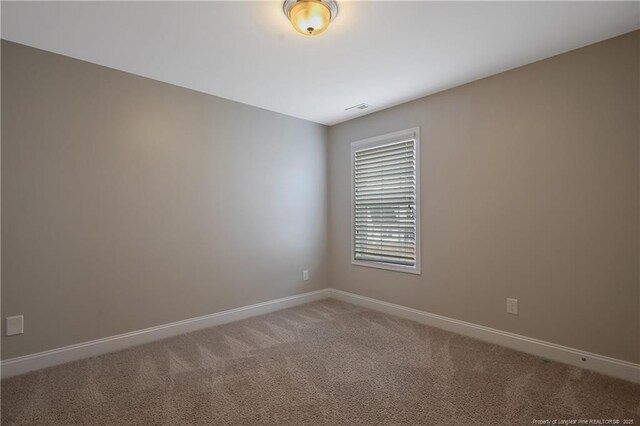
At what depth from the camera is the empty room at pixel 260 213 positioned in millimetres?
2057

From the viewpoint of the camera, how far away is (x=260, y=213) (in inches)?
150

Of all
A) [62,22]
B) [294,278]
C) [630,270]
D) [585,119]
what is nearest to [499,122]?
[585,119]

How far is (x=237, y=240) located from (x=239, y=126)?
1.29 m

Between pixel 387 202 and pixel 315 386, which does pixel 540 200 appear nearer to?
pixel 387 202

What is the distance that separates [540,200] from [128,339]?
3.72 m

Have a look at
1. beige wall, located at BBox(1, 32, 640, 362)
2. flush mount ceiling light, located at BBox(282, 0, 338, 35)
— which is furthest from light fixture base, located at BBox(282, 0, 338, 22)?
beige wall, located at BBox(1, 32, 640, 362)

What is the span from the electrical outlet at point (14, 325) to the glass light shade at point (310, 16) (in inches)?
113

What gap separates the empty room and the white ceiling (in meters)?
0.02

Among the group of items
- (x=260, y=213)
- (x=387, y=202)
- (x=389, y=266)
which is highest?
(x=387, y=202)

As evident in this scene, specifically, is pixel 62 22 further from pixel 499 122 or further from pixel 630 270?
pixel 630 270

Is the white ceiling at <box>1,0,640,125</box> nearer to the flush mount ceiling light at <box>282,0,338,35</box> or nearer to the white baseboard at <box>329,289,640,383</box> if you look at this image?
the flush mount ceiling light at <box>282,0,338,35</box>

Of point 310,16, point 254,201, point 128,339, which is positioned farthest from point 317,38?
point 128,339

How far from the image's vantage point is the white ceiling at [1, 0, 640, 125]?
201 cm

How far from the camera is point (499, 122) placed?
289 centimetres
